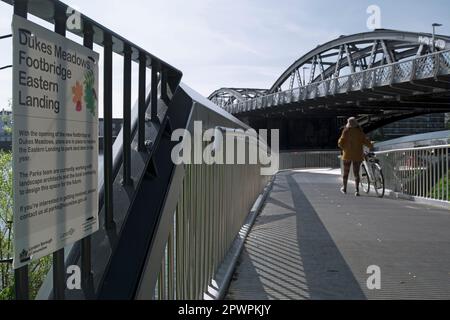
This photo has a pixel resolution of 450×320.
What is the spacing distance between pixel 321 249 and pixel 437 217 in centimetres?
337

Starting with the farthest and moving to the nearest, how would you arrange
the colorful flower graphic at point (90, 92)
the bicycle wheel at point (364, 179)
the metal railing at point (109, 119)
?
the bicycle wheel at point (364, 179) < the colorful flower graphic at point (90, 92) < the metal railing at point (109, 119)

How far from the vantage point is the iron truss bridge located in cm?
3155

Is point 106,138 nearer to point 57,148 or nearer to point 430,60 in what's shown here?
point 57,148

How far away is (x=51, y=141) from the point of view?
1.55 meters

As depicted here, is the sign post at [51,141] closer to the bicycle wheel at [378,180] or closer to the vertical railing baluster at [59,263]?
the vertical railing baluster at [59,263]

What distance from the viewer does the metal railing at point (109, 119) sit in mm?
1654

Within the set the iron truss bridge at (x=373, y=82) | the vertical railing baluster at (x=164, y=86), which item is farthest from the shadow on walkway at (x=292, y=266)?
the iron truss bridge at (x=373, y=82)

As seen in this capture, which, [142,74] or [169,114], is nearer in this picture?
[142,74]

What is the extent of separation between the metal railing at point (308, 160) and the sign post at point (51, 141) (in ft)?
108

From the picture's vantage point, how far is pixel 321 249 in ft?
17.3
